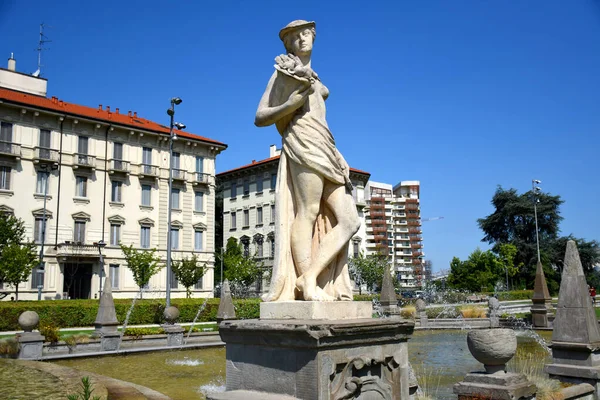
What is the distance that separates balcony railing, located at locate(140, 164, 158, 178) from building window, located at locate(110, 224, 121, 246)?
4.97 metres

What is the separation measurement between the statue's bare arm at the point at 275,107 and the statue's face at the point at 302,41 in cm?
36

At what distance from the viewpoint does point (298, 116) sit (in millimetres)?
5375

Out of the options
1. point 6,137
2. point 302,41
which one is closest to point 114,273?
point 6,137

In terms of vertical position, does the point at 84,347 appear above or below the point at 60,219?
below

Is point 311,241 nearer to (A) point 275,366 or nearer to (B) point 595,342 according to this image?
(A) point 275,366

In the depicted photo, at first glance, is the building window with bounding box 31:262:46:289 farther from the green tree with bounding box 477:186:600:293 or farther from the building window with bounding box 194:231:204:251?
the green tree with bounding box 477:186:600:293

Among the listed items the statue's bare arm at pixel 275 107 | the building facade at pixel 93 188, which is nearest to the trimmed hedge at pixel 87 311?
the building facade at pixel 93 188

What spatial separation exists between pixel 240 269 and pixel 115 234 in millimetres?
13341

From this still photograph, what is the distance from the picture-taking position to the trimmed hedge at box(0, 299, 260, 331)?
2511 centimetres

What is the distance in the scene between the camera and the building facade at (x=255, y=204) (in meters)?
61.0

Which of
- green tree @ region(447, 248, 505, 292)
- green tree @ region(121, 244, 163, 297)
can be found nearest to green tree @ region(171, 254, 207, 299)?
green tree @ region(121, 244, 163, 297)

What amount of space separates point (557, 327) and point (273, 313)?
18.8 ft

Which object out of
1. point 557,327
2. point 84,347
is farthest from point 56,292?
point 557,327

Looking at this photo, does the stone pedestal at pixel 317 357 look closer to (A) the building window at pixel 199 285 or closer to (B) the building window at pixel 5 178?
(B) the building window at pixel 5 178
